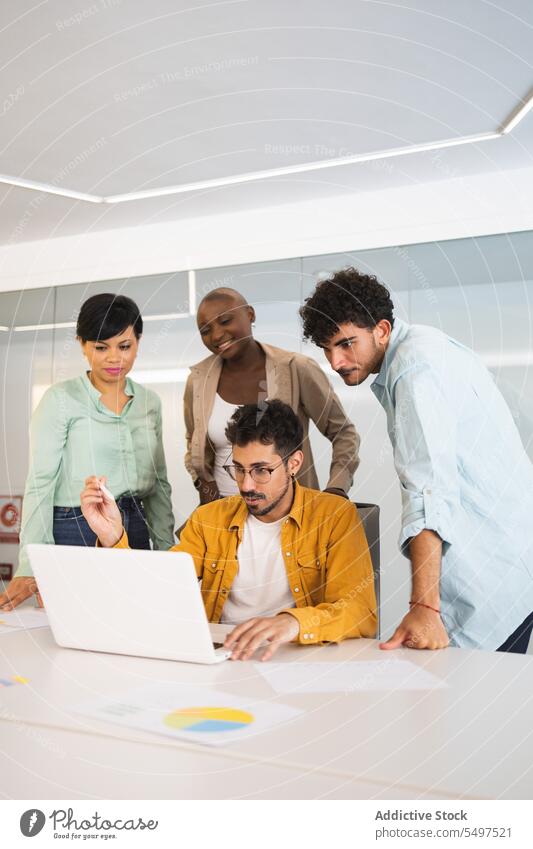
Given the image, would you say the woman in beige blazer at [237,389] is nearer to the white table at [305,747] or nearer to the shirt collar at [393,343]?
the shirt collar at [393,343]

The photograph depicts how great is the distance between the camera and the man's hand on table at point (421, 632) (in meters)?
1.56

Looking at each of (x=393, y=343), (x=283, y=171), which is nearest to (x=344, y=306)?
(x=393, y=343)

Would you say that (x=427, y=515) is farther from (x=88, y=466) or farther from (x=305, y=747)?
(x=88, y=466)

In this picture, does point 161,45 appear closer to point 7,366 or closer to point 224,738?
point 224,738

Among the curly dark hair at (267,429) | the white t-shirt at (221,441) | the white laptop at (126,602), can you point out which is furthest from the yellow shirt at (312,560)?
the white t-shirt at (221,441)

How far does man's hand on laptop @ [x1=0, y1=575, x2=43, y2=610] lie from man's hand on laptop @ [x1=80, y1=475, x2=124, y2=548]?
1.01ft

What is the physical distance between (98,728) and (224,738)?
191 millimetres

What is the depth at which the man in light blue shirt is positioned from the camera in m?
1.60

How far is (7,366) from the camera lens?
5.11m

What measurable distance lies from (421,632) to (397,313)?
2.54 meters

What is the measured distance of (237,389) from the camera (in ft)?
9.03
